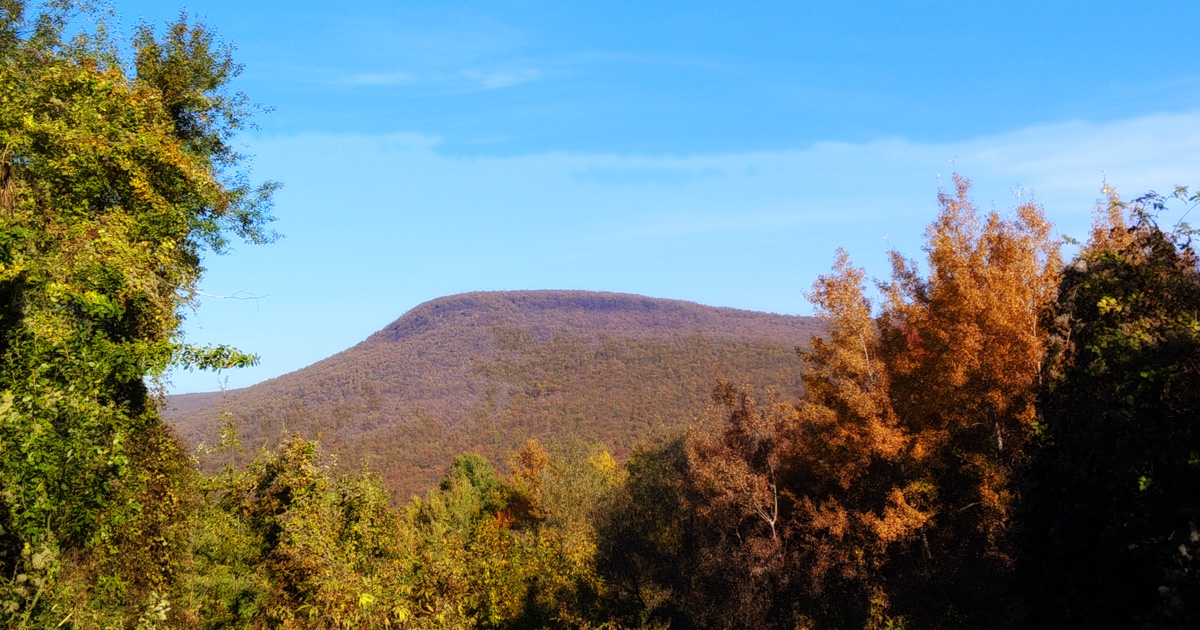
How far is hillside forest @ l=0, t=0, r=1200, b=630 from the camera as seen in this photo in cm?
871

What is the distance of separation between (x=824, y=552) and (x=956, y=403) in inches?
242

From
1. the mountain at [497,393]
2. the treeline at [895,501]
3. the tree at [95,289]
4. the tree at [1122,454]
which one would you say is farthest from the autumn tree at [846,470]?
the mountain at [497,393]

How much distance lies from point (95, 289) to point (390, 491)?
7678 millimetres

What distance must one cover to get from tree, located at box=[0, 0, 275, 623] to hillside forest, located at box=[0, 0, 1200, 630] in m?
0.05

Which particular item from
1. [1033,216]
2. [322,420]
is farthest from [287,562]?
[322,420]

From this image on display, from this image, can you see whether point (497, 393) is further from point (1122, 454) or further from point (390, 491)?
point (1122, 454)

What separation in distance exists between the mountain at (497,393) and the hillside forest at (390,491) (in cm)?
8258

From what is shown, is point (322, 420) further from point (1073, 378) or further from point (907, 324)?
point (1073, 378)

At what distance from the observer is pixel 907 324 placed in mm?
26328

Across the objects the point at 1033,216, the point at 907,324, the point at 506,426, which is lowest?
the point at 506,426

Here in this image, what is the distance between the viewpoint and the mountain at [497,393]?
427 feet

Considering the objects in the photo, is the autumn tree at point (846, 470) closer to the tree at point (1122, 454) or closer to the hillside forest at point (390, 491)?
the hillside forest at point (390, 491)

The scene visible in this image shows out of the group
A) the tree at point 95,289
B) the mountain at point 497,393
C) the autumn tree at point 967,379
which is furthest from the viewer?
the mountain at point 497,393

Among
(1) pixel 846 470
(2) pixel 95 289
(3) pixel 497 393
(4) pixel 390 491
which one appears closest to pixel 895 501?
(1) pixel 846 470
